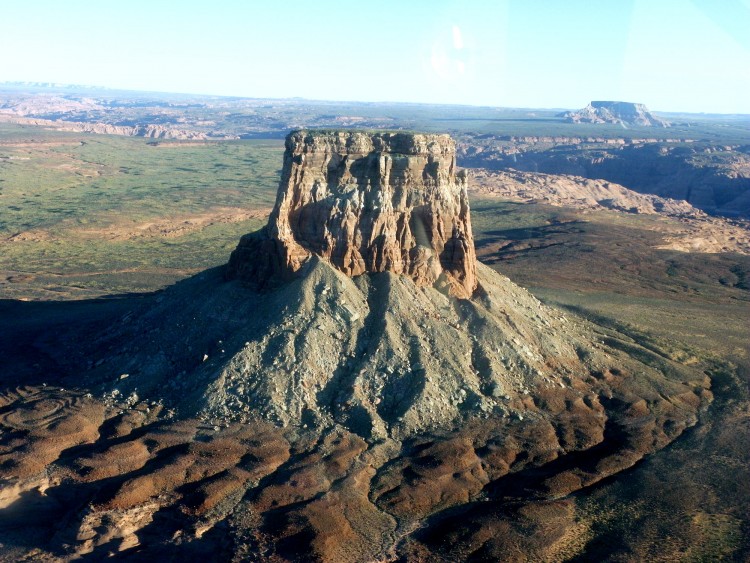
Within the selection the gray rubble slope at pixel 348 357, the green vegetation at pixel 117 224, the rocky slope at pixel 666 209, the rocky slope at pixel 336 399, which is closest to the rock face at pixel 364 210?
the rocky slope at pixel 336 399

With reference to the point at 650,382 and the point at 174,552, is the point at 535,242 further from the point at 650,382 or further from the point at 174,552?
the point at 174,552

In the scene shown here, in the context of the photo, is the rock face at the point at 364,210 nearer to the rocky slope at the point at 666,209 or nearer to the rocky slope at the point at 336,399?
the rocky slope at the point at 336,399

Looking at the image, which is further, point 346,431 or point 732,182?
point 732,182

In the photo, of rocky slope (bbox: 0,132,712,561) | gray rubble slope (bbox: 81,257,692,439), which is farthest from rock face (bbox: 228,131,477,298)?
gray rubble slope (bbox: 81,257,692,439)

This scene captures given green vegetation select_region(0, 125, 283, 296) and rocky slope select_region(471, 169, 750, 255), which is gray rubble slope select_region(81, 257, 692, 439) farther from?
rocky slope select_region(471, 169, 750, 255)

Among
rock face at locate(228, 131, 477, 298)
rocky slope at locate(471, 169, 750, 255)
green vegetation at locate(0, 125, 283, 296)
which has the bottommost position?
green vegetation at locate(0, 125, 283, 296)

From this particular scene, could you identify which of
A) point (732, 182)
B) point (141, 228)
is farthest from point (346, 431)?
point (732, 182)
